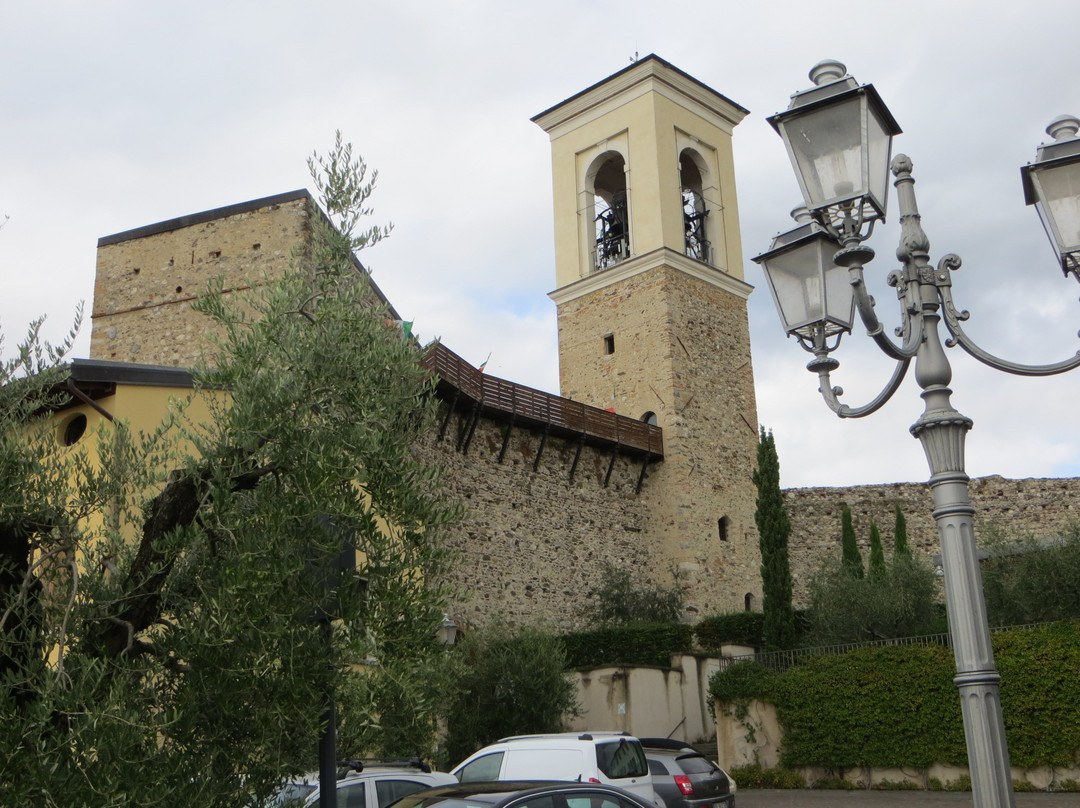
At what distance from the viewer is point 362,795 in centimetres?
786

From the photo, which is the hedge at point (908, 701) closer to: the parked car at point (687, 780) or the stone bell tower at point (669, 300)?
the parked car at point (687, 780)

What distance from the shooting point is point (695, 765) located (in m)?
11.1

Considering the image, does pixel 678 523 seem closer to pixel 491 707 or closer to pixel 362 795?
pixel 491 707

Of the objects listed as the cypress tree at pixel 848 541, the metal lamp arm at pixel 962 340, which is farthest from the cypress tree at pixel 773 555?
the metal lamp arm at pixel 962 340

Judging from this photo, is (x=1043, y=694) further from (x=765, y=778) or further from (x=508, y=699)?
(x=508, y=699)

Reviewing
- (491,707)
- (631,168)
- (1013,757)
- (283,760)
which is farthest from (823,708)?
(631,168)

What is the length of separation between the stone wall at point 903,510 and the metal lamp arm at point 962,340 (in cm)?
2376

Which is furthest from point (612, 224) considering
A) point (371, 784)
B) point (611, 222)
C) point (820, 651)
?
point (371, 784)

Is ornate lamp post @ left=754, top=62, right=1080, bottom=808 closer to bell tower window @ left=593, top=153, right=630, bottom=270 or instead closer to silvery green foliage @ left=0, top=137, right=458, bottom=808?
silvery green foliage @ left=0, top=137, right=458, bottom=808

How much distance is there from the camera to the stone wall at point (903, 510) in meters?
28.3

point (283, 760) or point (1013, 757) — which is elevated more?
point (283, 760)

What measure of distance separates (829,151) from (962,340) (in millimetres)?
1145

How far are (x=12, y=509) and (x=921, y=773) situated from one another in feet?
42.3

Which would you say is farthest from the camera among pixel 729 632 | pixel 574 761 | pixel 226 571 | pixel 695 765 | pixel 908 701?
pixel 729 632
